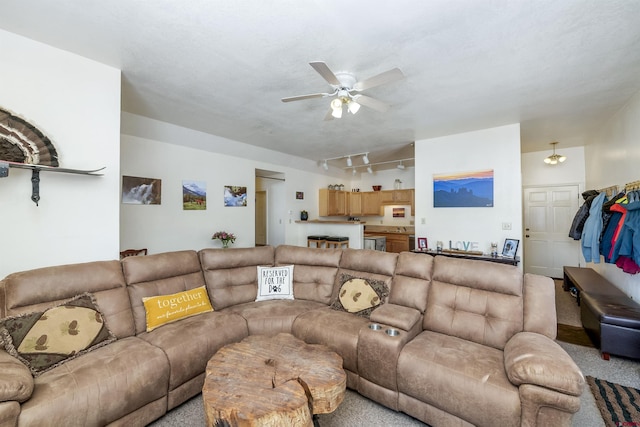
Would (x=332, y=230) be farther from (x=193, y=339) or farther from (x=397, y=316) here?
(x=193, y=339)

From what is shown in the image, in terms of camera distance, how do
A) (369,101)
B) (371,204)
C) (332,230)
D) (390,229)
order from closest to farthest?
(369,101) → (332,230) → (390,229) → (371,204)

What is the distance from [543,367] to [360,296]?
1448mm

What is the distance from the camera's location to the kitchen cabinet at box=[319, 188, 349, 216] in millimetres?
7512

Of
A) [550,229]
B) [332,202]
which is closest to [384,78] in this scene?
[332,202]

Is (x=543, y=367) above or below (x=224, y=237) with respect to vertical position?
below

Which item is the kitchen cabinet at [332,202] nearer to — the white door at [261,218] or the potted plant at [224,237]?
the white door at [261,218]

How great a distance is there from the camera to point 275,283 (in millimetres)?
3129

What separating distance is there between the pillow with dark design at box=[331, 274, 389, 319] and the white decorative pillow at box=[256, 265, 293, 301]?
632 mm

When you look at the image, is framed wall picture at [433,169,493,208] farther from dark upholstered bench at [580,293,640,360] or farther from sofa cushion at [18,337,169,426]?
sofa cushion at [18,337,169,426]

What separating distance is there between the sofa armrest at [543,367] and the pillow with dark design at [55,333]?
2725 millimetres

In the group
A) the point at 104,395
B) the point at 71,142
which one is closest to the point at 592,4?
the point at 104,395

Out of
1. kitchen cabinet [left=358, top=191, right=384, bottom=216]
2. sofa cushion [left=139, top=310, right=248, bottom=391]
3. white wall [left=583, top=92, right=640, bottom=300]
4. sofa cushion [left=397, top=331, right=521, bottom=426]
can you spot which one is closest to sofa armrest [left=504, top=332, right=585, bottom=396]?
sofa cushion [left=397, top=331, right=521, bottom=426]

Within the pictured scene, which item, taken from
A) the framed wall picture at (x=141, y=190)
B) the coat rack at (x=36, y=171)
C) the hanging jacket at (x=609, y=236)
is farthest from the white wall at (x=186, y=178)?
the hanging jacket at (x=609, y=236)

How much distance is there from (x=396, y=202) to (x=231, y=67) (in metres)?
6.20
